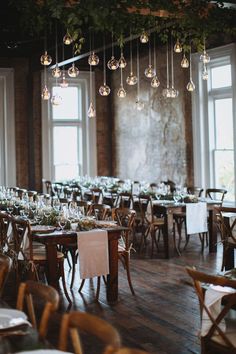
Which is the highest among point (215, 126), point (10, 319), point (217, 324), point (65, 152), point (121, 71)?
point (121, 71)

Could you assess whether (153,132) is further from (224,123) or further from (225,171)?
(225,171)

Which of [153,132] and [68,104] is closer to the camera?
[153,132]

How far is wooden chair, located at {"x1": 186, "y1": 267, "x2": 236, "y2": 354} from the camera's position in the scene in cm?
325

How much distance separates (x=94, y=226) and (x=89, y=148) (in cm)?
875

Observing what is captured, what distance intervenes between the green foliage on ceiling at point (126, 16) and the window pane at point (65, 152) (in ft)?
26.1

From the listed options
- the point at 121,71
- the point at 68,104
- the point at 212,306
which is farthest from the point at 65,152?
the point at 212,306

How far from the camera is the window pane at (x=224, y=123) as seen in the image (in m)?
11.1

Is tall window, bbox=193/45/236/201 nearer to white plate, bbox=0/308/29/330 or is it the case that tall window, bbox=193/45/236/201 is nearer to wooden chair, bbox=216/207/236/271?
wooden chair, bbox=216/207/236/271

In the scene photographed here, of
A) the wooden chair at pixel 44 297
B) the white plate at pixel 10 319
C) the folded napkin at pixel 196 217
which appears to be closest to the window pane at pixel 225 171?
the folded napkin at pixel 196 217

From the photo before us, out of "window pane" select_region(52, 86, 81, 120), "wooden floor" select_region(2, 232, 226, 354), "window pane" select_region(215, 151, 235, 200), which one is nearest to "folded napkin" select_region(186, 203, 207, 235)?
"wooden floor" select_region(2, 232, 226, 354)

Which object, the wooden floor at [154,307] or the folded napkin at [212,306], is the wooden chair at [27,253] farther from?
the folded napkin at [212,306]

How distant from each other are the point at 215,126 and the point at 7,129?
5491 mm

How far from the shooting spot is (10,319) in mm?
2955

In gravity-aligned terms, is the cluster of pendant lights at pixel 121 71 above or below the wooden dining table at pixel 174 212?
above
